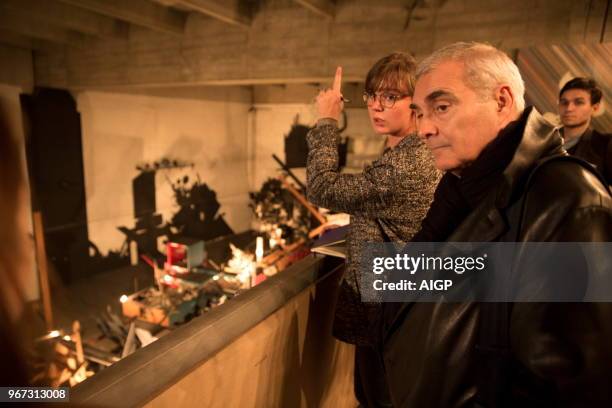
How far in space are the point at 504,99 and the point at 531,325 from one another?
1.41 feet

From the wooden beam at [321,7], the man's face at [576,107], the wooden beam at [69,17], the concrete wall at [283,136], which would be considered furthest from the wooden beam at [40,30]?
the man's face at [576,107]

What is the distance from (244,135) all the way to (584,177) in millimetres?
9008

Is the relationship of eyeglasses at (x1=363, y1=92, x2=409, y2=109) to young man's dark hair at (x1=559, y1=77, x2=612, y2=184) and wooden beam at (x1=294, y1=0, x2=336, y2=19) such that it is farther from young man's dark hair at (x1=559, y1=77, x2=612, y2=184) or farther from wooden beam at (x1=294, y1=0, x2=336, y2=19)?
wooden beam at (x1=294, y1=0, x2=336, y2=19)

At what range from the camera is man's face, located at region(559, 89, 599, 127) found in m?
2.13

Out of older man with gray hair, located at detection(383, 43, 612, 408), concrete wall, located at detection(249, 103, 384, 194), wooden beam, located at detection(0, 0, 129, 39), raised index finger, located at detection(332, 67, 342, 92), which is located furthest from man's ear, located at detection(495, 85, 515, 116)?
concrete wall, located at detection(249, 103, 384, 194)

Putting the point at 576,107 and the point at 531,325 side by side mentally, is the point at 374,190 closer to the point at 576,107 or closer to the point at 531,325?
the point at 531,325

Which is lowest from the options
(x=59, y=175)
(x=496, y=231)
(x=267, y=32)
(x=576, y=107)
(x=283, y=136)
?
(x=59, y=175)

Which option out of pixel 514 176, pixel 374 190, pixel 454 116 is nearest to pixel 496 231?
pixel 514 176

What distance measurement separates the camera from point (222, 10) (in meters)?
3.31

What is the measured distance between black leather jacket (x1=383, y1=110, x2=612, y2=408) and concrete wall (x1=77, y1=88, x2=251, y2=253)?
660cm

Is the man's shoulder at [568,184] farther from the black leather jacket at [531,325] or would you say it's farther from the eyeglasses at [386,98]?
the eyeglasses at [386,98]

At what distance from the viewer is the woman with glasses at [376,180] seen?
1.08m

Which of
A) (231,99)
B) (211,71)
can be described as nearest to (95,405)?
(211,71)

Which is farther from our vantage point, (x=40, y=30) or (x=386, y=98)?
(x=40, y=30)
